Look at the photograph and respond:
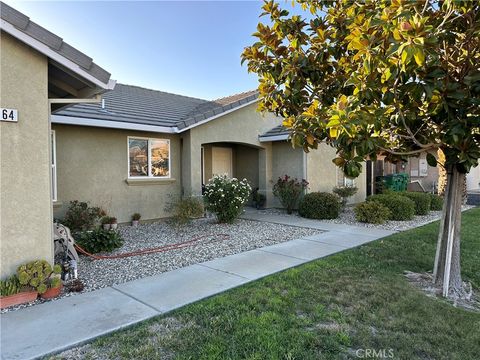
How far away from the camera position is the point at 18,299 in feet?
14.2

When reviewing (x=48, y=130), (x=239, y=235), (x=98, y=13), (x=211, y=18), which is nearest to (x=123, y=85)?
(x=211, y=18)

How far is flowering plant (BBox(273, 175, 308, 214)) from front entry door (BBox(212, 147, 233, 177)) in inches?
125

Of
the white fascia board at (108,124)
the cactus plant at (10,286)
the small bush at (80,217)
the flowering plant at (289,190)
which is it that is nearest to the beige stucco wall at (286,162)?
the flowering plant at (289,190)

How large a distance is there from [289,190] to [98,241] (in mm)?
7814

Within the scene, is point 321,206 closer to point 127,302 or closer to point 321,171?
point 321,171

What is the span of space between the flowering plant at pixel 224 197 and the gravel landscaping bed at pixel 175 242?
460 mm

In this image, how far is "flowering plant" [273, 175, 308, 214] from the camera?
41.8 feet

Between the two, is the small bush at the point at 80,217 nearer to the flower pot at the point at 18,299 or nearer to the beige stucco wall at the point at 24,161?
the beige stucco wall at the point at 24,161

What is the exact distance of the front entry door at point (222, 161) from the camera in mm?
14742

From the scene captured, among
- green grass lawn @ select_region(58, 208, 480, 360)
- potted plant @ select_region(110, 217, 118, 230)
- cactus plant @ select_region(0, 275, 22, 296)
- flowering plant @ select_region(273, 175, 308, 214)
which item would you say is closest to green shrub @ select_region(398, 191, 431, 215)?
flowering plant @ select_region(273, 175, 308, 214)

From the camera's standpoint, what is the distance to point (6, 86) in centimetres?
435

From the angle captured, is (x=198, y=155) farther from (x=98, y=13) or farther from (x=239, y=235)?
(x=98, y=13)

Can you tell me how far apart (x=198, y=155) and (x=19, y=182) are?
7102 millimetres

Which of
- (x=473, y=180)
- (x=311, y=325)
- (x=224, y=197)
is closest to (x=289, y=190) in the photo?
(x=224, y=197)
